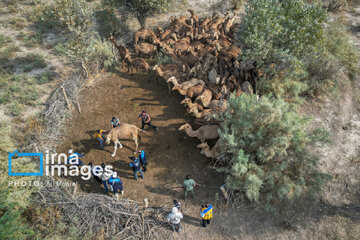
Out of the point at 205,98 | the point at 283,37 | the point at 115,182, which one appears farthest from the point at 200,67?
the point at 115,182

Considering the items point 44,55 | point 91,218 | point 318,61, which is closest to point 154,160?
point 91,218

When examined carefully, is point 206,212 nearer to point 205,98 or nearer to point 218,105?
point 218,105

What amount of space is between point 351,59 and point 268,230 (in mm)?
12217

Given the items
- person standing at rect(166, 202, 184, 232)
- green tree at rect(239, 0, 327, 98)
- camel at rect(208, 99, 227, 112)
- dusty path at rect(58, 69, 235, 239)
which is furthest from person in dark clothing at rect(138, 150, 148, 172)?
green tree at rect(239, 0, 327, 98)

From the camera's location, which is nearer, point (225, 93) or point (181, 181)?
point (181, 181)

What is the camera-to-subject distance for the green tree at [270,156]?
29.1 ft

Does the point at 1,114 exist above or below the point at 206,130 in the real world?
below

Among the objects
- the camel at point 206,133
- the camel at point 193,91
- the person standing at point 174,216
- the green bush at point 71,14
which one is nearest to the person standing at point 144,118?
the camel at point 206,133

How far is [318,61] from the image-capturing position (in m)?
13.5

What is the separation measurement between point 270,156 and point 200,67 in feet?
22.5

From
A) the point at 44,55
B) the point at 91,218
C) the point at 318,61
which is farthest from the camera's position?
the point at 44,55

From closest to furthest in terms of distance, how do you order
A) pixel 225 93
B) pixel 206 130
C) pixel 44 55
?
pixel 206 130
pixel 225 93
pixel 44 55

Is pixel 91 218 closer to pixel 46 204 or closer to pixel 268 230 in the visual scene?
pixel 46 204

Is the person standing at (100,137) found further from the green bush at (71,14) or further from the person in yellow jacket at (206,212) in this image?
the green bush at (71,14)
